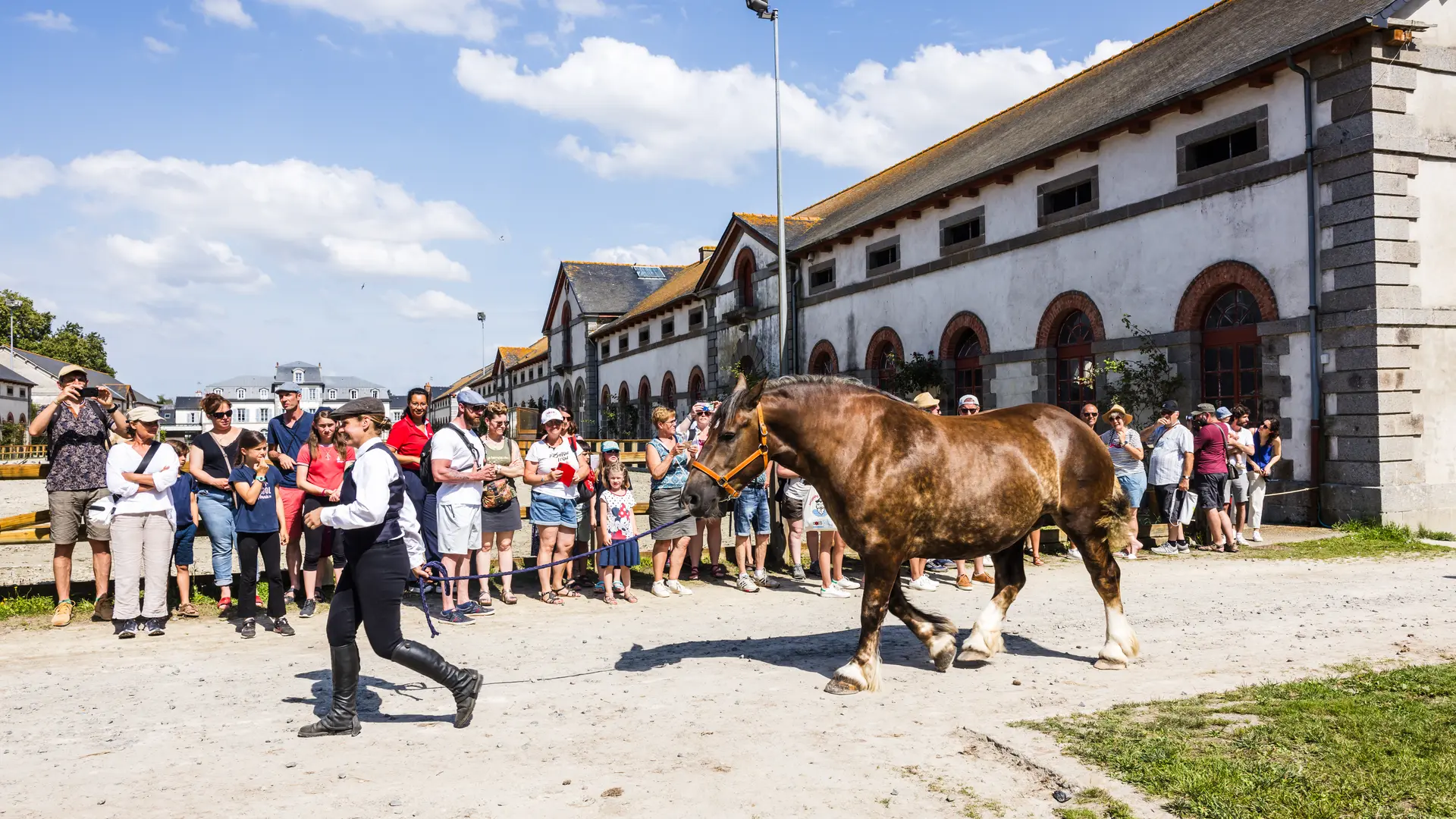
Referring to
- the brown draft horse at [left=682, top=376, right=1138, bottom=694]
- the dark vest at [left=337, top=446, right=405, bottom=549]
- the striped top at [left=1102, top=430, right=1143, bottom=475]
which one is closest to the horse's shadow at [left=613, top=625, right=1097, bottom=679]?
the brown draft horse at [left=682, top=376, right=1138, bottom=694]

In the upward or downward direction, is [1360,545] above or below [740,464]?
below

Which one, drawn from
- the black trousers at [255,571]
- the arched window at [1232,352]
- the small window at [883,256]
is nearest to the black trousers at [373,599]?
the black trousers at [255,571]

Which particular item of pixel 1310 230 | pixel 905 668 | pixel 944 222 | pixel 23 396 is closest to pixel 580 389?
pixel 944 222

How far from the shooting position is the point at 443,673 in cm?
482

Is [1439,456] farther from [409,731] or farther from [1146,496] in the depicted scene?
[409,731]

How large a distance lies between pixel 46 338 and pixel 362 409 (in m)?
94.1

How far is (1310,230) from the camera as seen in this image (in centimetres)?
1278

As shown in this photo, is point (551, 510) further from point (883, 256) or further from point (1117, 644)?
point (883, 256)

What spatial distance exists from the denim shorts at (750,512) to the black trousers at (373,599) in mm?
4766

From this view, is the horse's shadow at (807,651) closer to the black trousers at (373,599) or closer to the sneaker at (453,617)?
the black trousers at (373,599)

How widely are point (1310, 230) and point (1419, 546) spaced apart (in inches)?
177

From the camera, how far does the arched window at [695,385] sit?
34.0 metres

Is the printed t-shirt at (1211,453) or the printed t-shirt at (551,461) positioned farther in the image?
the printed t-shirt at (1211,453)

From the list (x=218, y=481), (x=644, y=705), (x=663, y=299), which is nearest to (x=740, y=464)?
(x=644, y=705)
